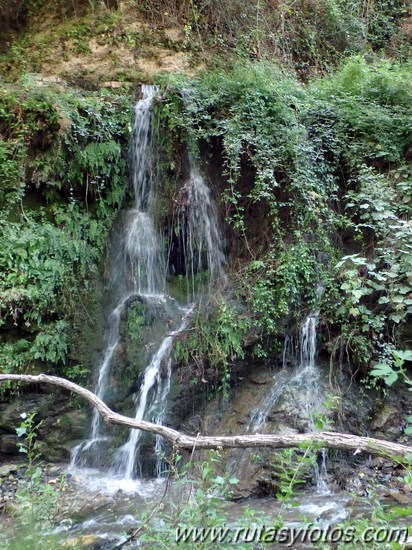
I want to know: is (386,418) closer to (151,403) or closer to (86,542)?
(151,403)

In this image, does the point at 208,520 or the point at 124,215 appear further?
the point at 124,215

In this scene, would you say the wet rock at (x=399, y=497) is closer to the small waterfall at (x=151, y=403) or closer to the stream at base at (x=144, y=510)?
the stream at base at (x=144, y=510)

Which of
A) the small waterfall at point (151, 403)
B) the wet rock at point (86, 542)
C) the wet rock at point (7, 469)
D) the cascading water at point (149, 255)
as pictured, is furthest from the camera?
the cascading water at point (149, 255)

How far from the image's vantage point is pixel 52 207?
698 centimetres

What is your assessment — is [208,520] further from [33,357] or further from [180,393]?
[33,357]

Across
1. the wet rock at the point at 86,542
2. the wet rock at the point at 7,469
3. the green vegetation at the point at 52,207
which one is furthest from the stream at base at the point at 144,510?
the green vegetation at the point at 52,207

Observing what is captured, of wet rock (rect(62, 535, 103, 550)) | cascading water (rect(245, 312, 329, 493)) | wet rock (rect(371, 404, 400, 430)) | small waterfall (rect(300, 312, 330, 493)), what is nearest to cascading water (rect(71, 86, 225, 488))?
cascading water (rect(245, 312, 329, 493))

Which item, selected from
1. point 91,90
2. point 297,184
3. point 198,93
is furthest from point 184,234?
point 91,90

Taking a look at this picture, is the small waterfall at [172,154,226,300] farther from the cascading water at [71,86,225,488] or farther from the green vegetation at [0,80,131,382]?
the green vegetation at [0,80,131,382]

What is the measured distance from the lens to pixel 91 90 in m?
8.31

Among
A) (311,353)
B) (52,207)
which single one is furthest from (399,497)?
(52,207)

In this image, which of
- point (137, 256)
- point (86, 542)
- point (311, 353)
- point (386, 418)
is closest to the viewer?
point (86, 542)

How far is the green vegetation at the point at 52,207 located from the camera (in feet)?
20.4

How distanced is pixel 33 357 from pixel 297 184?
404 cm
